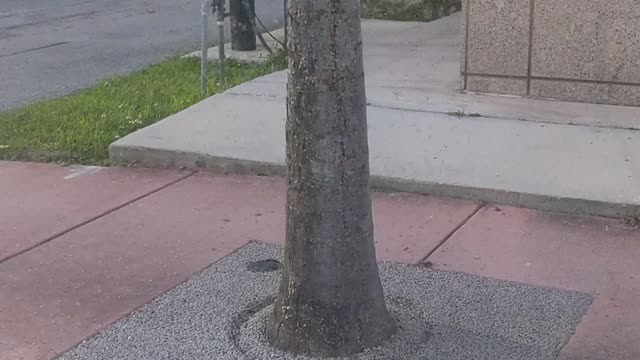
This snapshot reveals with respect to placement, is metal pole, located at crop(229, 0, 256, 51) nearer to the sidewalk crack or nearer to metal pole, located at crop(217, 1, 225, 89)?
metal pole, located at crop(217, 1, 225, 89)

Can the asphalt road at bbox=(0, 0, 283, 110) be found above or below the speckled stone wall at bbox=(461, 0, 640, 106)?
below

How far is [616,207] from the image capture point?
17.3 ft

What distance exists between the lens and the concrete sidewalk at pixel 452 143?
558 centimetres

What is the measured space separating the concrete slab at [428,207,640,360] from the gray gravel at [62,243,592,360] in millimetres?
102

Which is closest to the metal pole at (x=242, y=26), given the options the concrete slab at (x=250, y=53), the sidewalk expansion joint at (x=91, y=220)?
the concrete slab at (x=250, y=53)

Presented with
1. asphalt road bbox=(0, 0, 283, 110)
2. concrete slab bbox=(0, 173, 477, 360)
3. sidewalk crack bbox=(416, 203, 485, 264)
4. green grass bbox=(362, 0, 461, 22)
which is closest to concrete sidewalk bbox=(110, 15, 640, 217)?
sidewalk crack bbox=(416, 203, 485, 264)

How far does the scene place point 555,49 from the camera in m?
7.57

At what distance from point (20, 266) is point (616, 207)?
3166 millimetres

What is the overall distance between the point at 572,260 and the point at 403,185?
131cm

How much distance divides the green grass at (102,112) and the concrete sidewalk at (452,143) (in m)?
0.38

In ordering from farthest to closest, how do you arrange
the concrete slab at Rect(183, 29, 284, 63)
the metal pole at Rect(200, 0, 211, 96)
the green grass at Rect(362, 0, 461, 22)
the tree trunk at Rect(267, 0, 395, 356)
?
the green grass at Rect(362, 0, 461, 22) → the concrete slab at Rect(183, 29, 284, 63) → the metal pole at Rect(200, 0, 211, 96) → the tree trunk at Rect(267, 0, 395, 356)

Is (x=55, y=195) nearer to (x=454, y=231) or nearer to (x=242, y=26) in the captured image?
(x=454, y=231)

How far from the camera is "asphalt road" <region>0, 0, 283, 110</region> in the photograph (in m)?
9.91


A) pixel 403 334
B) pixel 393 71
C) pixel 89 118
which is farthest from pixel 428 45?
pixel 403 334
